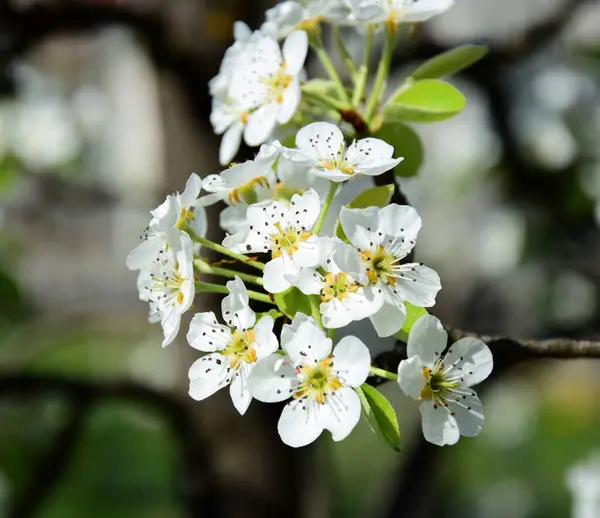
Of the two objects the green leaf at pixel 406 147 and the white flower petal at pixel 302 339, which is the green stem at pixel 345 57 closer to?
the green leaf at pixel 406 147

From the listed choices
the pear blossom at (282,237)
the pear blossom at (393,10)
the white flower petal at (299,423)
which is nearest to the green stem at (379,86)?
the pear blossom at (393,10)

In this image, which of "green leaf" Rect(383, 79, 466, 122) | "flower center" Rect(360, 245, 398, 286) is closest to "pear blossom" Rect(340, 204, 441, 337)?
"flower center" Rect(360, 245, 398, 286)

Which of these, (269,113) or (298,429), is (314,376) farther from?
(269,113)

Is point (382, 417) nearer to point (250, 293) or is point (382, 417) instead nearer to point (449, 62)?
point (250, 293)

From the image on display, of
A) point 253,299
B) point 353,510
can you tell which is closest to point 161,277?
point 253,299

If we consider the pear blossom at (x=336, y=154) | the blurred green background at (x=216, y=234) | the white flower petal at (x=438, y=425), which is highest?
the pear blossom at (x=336, y=154)

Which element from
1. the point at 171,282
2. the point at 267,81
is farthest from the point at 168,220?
Result: the point at 267,81
